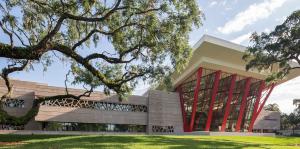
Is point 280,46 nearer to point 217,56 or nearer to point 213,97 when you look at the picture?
point 217,56

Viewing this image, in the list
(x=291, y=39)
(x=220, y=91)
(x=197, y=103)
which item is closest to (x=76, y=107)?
(x=197, y=103)

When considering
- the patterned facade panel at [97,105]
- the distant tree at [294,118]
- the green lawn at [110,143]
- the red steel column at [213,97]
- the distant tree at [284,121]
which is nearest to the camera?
the green lawn at [110,143]

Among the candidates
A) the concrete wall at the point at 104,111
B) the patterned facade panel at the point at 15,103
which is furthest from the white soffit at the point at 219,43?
the patterned facade panel at the point at 15,103

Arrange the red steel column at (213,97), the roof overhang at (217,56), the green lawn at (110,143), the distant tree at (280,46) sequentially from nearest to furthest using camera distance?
the green lawn at (110,143)
the distant tree at (280,46)
the roof overhang at (217,56)
the red steel column at (213,97)

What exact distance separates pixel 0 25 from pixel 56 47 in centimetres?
328

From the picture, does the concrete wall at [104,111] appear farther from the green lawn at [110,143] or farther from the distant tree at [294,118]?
the distant tree at [294,118]

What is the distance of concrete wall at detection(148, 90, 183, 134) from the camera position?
5606cm

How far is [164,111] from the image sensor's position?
57.5 m

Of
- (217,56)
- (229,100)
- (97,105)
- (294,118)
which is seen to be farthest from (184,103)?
(294,118)

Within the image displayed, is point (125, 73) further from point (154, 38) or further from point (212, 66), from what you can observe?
point (212, 66)

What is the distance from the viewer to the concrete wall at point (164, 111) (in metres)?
56.1

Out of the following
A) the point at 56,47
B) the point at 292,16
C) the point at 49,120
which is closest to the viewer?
the point at 56,47

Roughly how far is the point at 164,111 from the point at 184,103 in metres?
5.11

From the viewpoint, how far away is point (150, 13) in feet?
65.7
